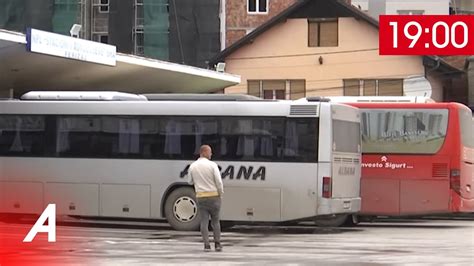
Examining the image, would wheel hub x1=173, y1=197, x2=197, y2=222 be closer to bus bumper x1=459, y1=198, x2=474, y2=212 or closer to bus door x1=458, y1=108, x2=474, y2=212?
bus door x1=458, y1=108, x2=474, y2=212

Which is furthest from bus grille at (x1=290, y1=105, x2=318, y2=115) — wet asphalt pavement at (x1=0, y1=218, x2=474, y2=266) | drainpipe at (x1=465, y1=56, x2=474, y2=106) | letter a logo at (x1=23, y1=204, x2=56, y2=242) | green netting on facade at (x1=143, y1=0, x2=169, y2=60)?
green netting on facade at (x1=143, y1=0, x2=169, y2=60)

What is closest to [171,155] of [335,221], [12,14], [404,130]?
[335,221]

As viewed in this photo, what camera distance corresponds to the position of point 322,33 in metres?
45.0

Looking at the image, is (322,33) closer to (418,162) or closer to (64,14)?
(64,14)

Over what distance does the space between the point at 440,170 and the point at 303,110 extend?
4.22 metres

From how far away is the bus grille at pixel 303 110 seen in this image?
17.3m

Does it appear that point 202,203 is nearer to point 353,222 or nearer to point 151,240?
point 151,240

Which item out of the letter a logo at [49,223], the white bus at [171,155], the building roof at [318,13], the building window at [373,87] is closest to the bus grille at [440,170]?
the white bus at [171,155]

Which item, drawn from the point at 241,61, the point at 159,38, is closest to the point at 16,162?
the point at 241,61

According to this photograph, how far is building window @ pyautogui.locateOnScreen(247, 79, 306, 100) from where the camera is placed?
1767 inches

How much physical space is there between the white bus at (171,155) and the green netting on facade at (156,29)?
35.4 metres

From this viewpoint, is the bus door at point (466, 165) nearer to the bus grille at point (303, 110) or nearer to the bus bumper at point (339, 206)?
the bus bumper at point (339, 206)

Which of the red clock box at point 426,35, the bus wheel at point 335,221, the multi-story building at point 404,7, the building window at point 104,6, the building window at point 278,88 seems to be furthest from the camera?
the multi-story building at point 404,7

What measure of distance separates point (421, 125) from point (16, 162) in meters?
9.47
